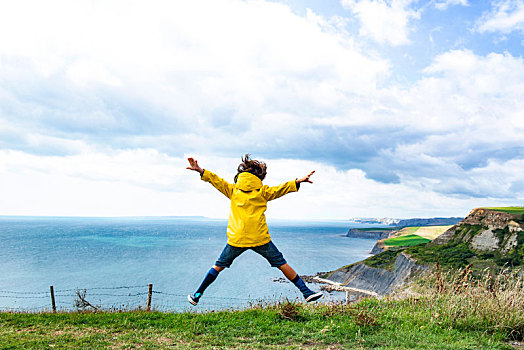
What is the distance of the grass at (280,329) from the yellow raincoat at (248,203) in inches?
58.2

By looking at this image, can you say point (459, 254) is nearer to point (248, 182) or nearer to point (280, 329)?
point (280, 329)

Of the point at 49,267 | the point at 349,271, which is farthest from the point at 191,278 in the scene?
the point at 49,267

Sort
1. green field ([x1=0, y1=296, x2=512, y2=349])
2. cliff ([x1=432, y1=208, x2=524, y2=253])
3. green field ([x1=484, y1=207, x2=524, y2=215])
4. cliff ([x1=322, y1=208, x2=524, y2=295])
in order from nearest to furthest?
green field ([x1=0, y1=296, x2=512, y2=349]) < cliff ([x1=322, y1=208, x2=524, y2=295]) < cliff ([x1=432, y1=208, x2=524, y2=253]) < green field ([x1=484, y1=207, x2=524, y2=215])

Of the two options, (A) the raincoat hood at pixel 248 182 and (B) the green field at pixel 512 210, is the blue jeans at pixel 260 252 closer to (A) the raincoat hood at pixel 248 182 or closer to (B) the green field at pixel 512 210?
(A) the raincoat hood at pixel 248 182

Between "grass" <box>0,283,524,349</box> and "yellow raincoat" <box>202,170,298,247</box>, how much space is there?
148 cm

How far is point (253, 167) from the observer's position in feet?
19.3

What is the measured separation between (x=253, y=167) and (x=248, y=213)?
83 centimetres

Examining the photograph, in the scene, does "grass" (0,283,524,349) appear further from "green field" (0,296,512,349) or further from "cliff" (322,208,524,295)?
"cliff" (322,208,524,295)

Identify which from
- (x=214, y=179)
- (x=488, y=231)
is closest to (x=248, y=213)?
(x=214, y=179)

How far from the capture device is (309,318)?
20.8 feet

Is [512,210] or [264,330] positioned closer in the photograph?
[264,330]

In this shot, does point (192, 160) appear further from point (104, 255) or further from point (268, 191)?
point (104, 255)

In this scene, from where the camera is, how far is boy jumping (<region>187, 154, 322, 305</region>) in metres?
5.53

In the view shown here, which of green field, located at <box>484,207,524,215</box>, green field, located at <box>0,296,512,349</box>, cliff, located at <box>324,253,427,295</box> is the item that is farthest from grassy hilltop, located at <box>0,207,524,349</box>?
green field, located at <box>484,207,524,215</box>
